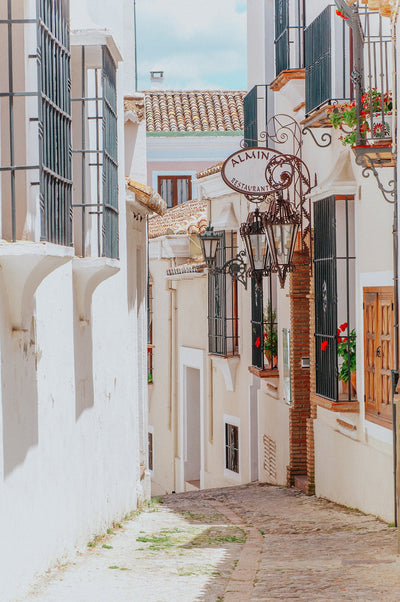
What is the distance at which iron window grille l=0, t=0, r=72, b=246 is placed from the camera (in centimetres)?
627

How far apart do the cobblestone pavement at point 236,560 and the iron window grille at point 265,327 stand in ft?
13.8

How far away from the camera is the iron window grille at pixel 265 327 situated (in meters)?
16.4

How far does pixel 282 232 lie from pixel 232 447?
650cm

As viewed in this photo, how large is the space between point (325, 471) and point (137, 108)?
214 inches

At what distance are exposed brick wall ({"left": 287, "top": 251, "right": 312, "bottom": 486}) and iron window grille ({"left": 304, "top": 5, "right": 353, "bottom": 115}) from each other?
2.94 metres

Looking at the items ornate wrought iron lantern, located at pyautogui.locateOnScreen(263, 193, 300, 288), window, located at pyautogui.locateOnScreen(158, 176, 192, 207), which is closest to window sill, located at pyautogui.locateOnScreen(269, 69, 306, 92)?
ornate wrought iron lantern, located at pyautogui.locateOnScreen(263, 193, 300, 288)

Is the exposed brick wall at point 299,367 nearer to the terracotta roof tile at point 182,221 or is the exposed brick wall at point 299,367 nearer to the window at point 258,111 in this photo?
the window at point 258,111

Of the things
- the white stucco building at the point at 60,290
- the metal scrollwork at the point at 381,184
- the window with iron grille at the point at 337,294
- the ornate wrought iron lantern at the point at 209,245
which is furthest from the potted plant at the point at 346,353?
the ornate wrought iron lantern at the point at 209,245

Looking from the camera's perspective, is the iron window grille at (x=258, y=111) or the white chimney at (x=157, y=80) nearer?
the iron window grille at (x=258, y=111)

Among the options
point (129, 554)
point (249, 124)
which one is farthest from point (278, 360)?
point (129, 554)

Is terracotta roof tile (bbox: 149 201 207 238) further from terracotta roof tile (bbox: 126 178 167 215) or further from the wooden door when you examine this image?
the wooden door

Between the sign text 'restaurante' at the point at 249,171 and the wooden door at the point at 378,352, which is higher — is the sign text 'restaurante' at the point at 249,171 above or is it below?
above

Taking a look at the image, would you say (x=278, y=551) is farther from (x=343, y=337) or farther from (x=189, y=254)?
(x=189, y=254)

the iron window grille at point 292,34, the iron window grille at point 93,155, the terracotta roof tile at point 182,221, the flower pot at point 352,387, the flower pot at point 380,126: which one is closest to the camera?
the iron window grille at point 93,155
